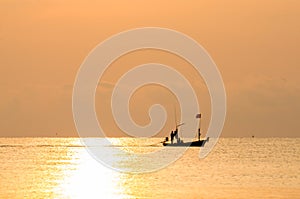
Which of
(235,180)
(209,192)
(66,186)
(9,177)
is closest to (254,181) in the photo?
(235,180)

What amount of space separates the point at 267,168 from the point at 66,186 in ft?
127

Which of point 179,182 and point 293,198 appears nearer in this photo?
point 293,198

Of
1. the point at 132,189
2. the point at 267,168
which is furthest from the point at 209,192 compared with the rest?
the point at 267,168

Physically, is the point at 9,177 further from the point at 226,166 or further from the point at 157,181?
the point at 226,166

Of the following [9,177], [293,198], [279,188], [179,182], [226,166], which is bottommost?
[293,198]

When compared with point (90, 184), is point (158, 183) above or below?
below

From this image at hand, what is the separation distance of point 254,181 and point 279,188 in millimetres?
8467

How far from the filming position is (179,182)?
269 ft

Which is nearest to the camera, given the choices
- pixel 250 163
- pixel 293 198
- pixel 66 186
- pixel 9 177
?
pixel 293 198

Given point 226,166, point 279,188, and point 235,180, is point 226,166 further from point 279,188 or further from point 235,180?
point 279,188

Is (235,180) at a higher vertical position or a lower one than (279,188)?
higher

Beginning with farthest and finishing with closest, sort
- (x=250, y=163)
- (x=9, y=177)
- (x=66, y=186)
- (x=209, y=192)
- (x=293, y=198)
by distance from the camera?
(x=250, y=163) < (x=9, y=177) < (x=66, y=186) < (x=209, y=192) < (x=293, y=198)

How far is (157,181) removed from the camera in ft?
273

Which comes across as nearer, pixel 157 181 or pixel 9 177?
pixel 157 181
